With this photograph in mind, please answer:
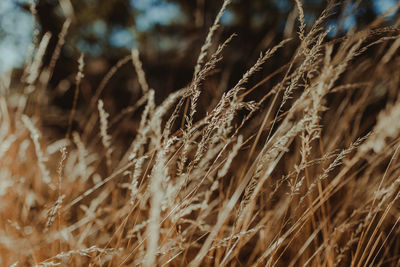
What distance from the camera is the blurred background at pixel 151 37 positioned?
316 cm

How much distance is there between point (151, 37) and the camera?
4121 millimetres

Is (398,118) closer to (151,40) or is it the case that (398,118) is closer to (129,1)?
(151,40)

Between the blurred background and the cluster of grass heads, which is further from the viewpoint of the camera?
the blurred background

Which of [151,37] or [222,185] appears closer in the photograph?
[222,185]

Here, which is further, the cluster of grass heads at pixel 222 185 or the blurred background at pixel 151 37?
the blurred background at pixel 151 37

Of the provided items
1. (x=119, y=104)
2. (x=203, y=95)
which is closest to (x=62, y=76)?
(x=119, y=104)

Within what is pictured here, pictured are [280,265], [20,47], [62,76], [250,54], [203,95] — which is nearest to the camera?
[280,265]

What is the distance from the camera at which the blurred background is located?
3164 millimetres

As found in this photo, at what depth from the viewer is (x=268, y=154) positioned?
700 mm

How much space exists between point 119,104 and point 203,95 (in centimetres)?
145

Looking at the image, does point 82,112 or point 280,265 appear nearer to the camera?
point 280,265

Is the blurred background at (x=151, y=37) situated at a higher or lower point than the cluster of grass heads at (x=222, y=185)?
higher

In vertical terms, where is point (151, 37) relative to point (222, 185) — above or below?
above

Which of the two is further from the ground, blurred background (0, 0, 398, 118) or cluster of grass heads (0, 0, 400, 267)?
blurred background (0, 0, 398, 118)
